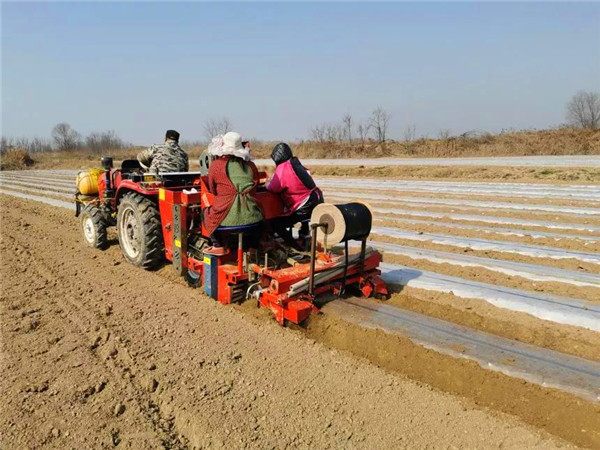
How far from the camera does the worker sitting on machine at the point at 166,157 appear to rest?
600 cm

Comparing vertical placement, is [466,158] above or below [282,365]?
above

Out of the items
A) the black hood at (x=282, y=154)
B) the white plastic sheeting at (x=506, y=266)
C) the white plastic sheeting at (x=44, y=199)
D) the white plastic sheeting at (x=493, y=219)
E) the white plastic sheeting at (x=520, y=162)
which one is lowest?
the white plastic sheeting at (x=506, y=266)

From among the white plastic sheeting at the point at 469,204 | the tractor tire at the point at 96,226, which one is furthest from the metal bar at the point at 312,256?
the white plastic sheeting at the point at 469,204

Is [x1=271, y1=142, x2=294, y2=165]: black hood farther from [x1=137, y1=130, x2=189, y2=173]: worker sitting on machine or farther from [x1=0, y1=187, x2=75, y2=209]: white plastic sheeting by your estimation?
[x1=0, y1=187, x2=75, y2=209]: white plastic sheeting

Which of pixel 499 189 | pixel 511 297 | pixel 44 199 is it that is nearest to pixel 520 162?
pixel 499 189

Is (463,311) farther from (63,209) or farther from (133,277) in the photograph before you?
(63,209)

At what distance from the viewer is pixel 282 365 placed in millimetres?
3307

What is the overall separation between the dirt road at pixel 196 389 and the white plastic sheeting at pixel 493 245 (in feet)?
11.7

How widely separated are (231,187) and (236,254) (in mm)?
753

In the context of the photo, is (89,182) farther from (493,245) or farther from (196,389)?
(493,245)

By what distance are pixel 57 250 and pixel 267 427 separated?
18.4 feet

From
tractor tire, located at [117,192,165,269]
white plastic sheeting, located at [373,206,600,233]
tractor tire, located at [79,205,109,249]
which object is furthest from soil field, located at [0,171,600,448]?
white plastic sheeting, located at [373,206,600,233]

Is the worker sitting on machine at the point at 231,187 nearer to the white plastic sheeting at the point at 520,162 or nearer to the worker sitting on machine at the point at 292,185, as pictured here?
the worker sitting on machine at the point at 292,185

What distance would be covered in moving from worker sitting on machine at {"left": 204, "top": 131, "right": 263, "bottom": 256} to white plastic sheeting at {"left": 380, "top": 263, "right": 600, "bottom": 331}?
5.89ft
